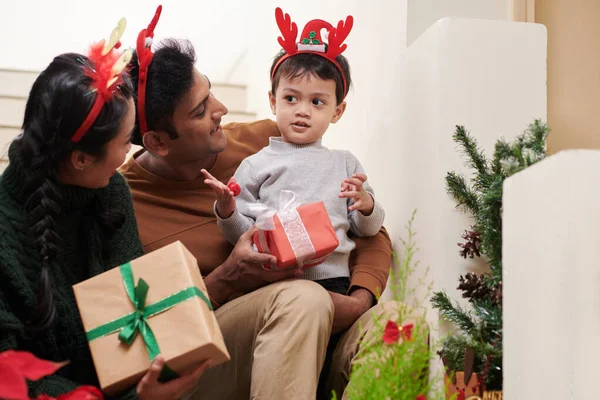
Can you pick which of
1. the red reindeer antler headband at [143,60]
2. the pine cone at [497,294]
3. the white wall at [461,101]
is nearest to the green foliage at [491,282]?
the pine cone at [497,294]

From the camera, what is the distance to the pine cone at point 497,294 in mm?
1732

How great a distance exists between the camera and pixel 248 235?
208 cm

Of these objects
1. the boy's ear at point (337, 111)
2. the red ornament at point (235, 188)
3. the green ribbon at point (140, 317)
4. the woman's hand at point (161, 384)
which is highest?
the boy's ear at point (337, 111)

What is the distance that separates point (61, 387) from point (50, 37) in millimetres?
4063

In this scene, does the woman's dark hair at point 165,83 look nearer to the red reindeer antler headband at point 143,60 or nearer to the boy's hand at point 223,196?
the red reindeer antler headband at point 143,60

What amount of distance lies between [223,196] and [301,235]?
0.74 feet

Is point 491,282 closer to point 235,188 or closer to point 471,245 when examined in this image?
point 471,245

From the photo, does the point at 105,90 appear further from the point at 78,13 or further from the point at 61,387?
the point at 78,13

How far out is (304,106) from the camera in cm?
226

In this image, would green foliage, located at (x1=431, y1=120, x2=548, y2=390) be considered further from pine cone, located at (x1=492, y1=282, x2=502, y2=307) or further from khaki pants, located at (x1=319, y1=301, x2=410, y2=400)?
khaki pants, located at (x1=319, y1=301, x2=410, y2=400)

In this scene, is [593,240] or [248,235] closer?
[593,240]

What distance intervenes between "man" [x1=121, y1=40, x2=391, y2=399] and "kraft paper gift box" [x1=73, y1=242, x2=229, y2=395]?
26cm

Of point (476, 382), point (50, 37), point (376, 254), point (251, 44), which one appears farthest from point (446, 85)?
point (50, 37)

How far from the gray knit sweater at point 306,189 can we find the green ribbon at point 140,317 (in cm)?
53
